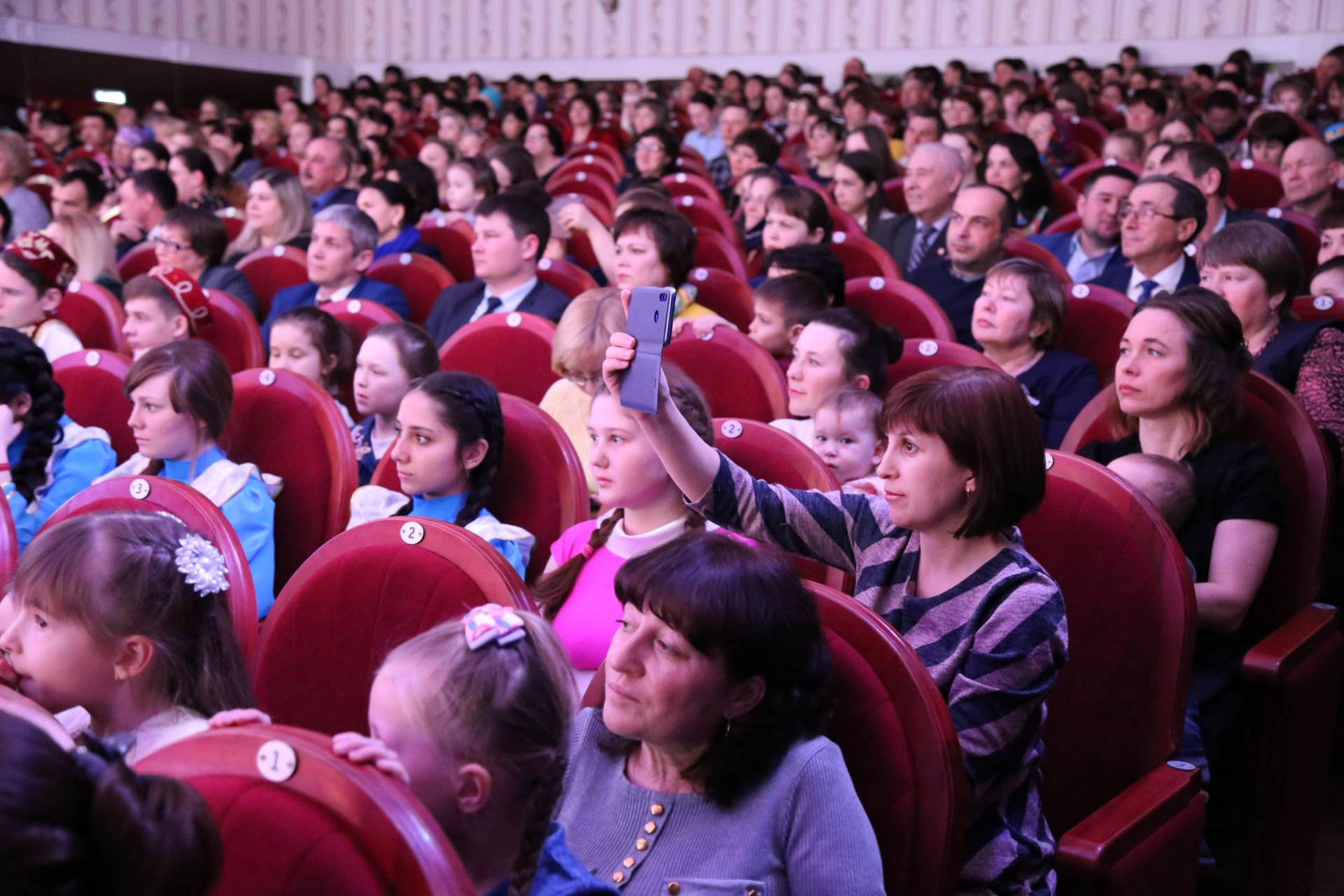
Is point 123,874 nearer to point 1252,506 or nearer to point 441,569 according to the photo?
point 441,569

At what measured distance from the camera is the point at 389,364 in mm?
2924

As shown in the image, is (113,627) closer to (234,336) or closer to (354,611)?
(354,611)

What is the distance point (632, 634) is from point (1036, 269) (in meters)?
2.05

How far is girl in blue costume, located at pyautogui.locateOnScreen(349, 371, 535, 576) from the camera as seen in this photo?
90.3 inches

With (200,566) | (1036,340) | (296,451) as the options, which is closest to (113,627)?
(200,566)

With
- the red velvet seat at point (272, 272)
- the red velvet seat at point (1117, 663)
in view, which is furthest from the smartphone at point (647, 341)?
the red velvet seat at point (272, 272)

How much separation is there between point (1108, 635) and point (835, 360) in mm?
1061

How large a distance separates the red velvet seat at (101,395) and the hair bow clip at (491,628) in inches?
81.9

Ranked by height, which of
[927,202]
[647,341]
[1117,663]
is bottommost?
[1117,663]

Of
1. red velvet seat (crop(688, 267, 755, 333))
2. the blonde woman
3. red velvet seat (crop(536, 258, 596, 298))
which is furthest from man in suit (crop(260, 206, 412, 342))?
red velvet seat (crop(688, 267, 755, 333))

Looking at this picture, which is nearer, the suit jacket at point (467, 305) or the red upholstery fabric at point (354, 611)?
the red upholstery fabric at point (354, 611)

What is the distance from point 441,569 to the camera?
162 centimetres

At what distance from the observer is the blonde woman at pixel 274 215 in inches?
198

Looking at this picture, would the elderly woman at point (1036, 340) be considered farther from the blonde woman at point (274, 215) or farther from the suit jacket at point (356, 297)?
the blonde woman at point (274, 215)
